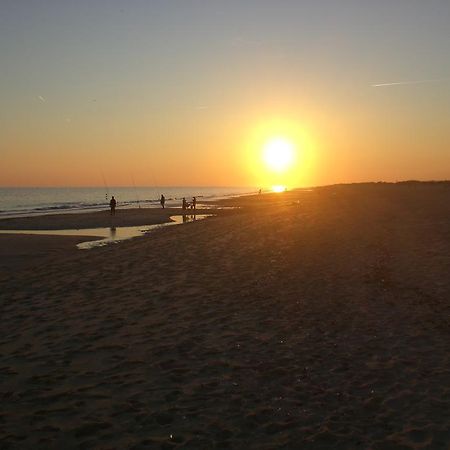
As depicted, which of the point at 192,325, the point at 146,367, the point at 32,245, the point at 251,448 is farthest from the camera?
the point at 32,245

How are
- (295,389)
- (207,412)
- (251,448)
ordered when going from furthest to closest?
1. (295,389)
2. (207,412)
3. (251,448)

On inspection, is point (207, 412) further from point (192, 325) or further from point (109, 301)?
point (109, 301)

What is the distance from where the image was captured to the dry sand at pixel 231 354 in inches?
224

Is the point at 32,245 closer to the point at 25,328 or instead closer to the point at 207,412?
the point at 25,328

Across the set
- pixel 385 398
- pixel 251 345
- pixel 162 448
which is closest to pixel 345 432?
pixel 385 398

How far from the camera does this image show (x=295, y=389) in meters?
6.76

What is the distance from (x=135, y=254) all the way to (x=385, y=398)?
1471cm

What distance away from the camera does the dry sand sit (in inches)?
224

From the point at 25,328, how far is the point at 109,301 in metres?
2.54

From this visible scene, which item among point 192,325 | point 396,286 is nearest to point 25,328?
point 192,325

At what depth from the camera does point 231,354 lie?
27.2 ft

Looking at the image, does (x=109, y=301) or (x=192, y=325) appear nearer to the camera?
(x=192, y=325)

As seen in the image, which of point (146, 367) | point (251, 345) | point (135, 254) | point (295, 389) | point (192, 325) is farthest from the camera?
point (135, 254)

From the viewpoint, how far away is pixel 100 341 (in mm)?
9156
